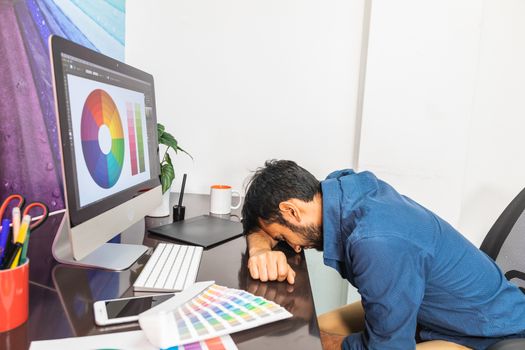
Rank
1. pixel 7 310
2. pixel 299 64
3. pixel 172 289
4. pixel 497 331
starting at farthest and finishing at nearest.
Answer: pixel 299 64, pixel 497 331, pixel 172 289, pixel 7 310

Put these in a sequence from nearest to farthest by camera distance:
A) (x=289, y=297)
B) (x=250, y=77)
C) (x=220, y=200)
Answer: (x=289, y=297)
(x=220, y=200)
(x=250, y=77)

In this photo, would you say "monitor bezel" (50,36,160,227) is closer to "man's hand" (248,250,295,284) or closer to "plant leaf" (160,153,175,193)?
"man's hand" (248,250,295,284)

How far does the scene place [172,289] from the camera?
76 centimetres

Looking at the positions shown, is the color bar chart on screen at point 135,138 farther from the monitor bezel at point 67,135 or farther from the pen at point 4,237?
the pen at point 4,237

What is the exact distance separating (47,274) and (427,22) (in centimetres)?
159

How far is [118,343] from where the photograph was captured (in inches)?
22.3

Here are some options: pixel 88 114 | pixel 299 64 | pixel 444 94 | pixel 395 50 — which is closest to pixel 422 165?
pixel 444 94

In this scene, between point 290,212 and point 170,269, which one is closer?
point 170,269

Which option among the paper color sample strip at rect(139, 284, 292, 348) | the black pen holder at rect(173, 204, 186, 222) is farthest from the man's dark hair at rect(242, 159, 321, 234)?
the black pen holder at rect(173, 204, 186, 222)

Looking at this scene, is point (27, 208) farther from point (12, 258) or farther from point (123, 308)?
point (123, 308)

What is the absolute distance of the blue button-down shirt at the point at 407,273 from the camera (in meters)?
0.79

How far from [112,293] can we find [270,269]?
1.06 ft

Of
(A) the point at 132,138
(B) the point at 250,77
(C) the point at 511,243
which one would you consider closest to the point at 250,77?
(B) the point at 250,77

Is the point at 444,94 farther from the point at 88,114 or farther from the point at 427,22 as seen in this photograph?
the point at 88,114
